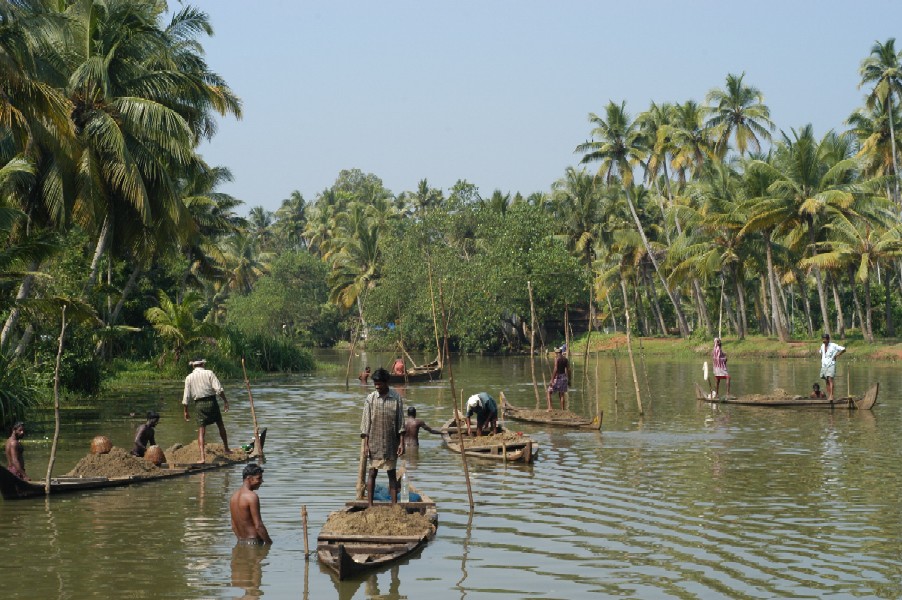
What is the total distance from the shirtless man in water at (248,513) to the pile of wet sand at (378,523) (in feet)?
2.44

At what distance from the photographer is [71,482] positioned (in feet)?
47.0

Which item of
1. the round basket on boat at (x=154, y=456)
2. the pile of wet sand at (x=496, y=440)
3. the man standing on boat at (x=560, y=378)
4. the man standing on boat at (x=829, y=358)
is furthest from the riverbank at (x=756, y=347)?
the round basket on boat at (x=154, y=456)

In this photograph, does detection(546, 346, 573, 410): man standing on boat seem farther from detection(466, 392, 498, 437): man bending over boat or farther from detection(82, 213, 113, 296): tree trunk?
detection(82, 213, 113, 296): tree trunk

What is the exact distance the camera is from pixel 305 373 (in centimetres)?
4659

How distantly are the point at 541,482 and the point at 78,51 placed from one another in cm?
1850

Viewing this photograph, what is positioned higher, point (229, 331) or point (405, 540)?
point (229, 331)

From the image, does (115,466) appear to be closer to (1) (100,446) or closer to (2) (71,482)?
(1) (100,446)

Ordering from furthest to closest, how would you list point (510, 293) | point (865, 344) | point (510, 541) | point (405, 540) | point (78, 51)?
point (510, 293) → point (865, 344) → point (78, 51) → point (510, 541) → point (405, 540)

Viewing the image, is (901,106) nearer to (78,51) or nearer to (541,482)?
(78,51)

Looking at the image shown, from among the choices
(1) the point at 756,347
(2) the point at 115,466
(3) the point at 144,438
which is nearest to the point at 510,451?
(3) the point at 144,438

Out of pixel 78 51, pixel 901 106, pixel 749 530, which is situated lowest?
pixel 749 530

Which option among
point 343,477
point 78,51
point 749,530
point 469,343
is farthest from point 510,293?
point 749,530

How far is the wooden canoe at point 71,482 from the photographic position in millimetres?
13694

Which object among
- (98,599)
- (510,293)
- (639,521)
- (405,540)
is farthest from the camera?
(510,293)
